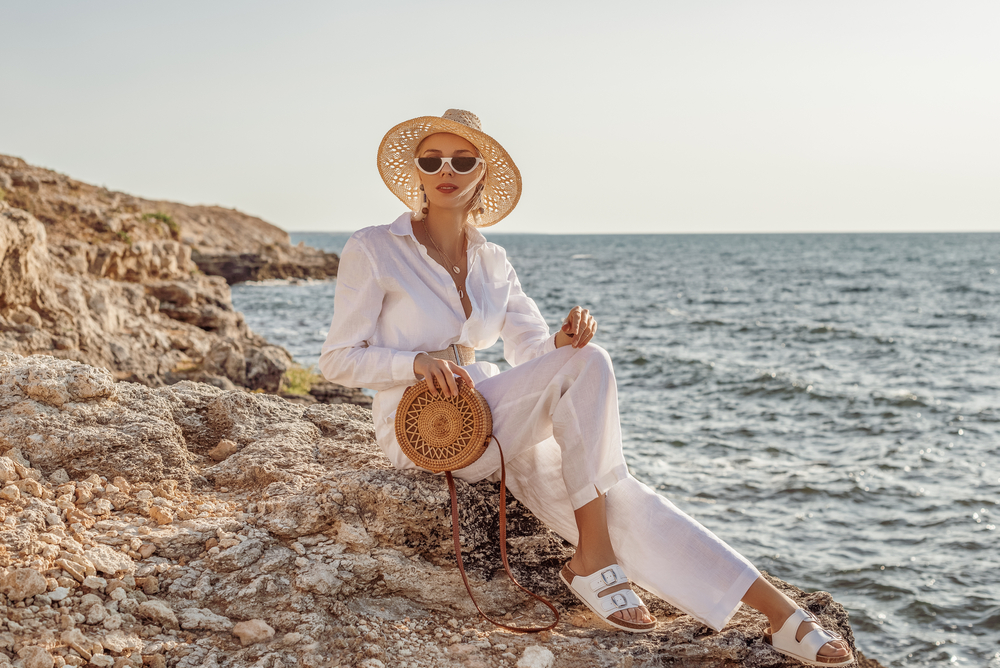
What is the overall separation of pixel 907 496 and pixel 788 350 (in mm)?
10632

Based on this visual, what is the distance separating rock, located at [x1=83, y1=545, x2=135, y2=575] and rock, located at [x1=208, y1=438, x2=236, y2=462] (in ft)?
3.43

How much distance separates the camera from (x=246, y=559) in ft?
9.45

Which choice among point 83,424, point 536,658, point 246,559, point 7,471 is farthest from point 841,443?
point 7,471

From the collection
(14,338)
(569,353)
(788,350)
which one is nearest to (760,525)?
(569,353)

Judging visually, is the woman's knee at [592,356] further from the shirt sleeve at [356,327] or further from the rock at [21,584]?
the rock at [21,584]

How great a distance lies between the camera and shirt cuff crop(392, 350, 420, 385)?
3062mm

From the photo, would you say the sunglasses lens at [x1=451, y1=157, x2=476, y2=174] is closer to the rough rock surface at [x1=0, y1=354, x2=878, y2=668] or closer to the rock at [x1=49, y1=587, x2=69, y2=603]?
the rough rock surface at [x1=0, y1=354, x2=878, y2=668]

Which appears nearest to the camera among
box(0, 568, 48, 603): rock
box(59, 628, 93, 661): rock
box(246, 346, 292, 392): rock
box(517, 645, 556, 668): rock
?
box(59, 628, 93, 661): rock

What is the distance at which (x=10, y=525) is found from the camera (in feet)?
9.05

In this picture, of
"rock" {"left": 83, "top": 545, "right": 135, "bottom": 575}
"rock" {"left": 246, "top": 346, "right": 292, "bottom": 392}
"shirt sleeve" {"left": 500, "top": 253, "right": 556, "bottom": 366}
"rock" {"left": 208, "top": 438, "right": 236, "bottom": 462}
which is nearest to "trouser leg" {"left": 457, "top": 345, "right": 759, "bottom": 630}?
"shirt sleeve" {"left": 500, "top": 253, "right": 556, "bottom": 366}

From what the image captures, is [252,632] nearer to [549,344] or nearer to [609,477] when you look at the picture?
[609,477]

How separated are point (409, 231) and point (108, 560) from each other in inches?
67.9

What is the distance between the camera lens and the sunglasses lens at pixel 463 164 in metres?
3.38

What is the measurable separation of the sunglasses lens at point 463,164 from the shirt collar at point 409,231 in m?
0.31
